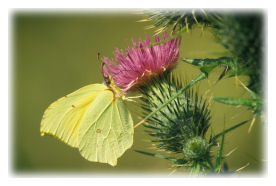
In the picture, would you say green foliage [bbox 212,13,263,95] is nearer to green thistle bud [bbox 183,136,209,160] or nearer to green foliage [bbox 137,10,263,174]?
green foliage [bbox 137,10,263,174]

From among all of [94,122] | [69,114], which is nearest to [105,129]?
[94,122]

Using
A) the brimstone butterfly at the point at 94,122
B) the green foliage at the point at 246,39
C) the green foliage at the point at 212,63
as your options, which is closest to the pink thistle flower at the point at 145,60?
the brimstone butterfly at the point at 94,122

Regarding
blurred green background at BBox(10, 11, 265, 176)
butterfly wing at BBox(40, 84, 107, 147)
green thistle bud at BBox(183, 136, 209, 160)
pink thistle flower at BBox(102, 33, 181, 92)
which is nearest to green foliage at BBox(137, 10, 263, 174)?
green thistle bud at BBox(183, 136, 209, 160)

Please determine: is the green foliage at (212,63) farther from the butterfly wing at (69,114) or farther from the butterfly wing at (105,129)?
the butterfly wing at (69,114)

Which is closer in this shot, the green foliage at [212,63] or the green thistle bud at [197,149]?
the green foliage at [212,63]

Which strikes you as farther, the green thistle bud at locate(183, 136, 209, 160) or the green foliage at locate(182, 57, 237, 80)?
the green thistle bud at locate(183, 136, 209, 160)
